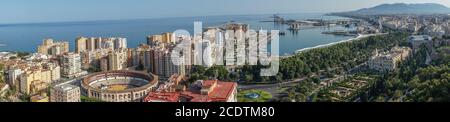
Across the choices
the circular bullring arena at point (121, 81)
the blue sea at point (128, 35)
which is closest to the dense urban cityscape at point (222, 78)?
the circular bullring arena at point (121, 81)

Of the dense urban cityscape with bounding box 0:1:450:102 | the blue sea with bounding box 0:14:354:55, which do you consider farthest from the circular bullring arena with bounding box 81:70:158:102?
the blue sea with bounding box 0:14:354:55

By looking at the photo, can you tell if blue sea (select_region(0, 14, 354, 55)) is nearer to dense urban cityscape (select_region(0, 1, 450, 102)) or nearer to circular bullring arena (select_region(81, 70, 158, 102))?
dense urban cityscape (select_region(0, 1, 450, 102))

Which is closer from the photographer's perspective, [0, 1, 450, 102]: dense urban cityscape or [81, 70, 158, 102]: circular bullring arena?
[0, 1, 450, 102]: dense urban cityscape

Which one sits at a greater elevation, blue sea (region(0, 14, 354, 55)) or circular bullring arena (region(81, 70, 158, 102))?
blue sea (region(0, 14, 354, 55))

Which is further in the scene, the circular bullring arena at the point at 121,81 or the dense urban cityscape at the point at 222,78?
the circular bullring arena at the point at 121,81

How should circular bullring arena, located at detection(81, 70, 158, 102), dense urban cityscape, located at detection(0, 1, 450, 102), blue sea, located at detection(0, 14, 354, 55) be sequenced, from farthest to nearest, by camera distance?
blue sea, located at detection(0, 14, 354, 55) < circular bullring arena, located at detection(81, 70, 158, 102) < dense urban cityscape, located at detection(0, 1, 450, 102)

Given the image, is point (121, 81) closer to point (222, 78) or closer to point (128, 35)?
point (222, 78)

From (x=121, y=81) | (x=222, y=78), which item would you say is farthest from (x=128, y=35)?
(x=222, y=78)

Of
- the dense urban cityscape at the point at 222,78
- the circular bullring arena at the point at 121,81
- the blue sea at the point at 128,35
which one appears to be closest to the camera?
the dense urban cityscape at the point at 222,78

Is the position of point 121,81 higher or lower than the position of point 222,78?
lower

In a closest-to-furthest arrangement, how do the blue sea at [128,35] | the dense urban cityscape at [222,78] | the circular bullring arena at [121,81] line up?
the dense urban cityscape at [222,78] → the circular bullring arena at [121,81] → the blue sea at [128,35]

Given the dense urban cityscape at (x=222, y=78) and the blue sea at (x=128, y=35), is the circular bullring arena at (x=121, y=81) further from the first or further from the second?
the blue sea at (x=128, y=35)

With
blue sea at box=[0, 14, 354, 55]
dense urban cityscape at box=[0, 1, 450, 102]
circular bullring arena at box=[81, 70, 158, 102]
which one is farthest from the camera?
blue sea at box=[0, 14, 354, 55]
